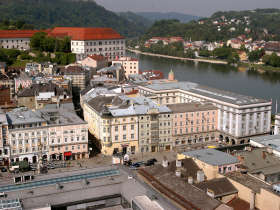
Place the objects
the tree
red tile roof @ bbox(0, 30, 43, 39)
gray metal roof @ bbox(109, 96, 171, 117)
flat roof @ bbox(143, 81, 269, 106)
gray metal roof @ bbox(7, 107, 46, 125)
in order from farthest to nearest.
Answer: red tile roof @ bbox(0, 30, 43, 39), the tree, flat roof @ bbox(143, 81, 269, 106), gray metal roof @ bbox(109, 96, 171, 117), gray metal roof @ bbox(7, 107, 46, 125)

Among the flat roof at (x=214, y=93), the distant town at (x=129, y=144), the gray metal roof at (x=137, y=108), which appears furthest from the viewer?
the flat roof at (x=214, y=93)

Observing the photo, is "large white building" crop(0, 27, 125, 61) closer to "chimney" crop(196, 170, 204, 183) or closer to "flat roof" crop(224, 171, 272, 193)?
"chimney" crop(196, 170, 204, 183)

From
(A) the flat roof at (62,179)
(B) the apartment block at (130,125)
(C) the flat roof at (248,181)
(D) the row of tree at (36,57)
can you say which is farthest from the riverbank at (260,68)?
(A) the flat roof at (62,179)

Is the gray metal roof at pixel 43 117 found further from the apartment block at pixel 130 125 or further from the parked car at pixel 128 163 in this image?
the parked car at pixel 128 163

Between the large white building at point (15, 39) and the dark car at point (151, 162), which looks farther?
the large white building at point (15, 39)

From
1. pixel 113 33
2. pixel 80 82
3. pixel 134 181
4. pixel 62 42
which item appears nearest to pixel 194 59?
pixel 113 33

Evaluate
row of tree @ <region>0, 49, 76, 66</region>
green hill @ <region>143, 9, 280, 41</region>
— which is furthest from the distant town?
green hill @ <region>143, 9, 280, 41</region>

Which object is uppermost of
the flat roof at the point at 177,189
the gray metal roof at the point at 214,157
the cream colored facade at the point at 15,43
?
the cream colored facade at the point at 15,43

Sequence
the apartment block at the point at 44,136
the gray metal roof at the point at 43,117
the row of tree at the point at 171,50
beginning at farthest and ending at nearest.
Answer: the row of tree at the point at 171,50
the gray metal roof at the point at 43,117
the apartment block at the point at 44,136
